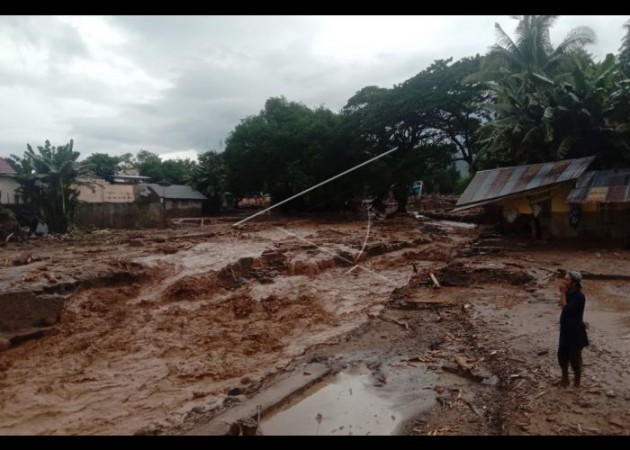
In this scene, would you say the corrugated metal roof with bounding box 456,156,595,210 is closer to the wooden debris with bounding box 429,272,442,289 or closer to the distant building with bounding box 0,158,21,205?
the wooden debris with bounding box 429,272,442,289

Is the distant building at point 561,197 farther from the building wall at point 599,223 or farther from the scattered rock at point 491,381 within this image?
the scattered rock at point 491,381

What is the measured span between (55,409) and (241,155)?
2909 cm

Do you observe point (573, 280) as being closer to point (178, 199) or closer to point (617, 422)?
point (617, 422)

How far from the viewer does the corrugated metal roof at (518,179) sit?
15.2 meters

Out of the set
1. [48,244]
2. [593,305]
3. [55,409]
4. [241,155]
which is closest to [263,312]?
[55,409]

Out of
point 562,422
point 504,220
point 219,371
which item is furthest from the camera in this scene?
point 504,220

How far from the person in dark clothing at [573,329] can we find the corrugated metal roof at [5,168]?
31356 millimetres

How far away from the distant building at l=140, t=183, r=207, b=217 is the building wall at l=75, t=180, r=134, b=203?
158 cm

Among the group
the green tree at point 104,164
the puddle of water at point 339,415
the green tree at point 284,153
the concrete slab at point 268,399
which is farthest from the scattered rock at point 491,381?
the green tree at point 104,164

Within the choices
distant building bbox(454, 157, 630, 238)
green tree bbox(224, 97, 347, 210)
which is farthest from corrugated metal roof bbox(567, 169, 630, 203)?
green tree bbox(224, 97, 347, 210)

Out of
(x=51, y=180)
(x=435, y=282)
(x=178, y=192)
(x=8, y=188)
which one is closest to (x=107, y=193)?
(x=178, y=192)

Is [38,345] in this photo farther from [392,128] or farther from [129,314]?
[392,128]

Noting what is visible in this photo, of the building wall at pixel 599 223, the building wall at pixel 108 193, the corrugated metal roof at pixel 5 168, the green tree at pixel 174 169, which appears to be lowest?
the building wall at pixel 599 223

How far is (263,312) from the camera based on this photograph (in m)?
12.1
